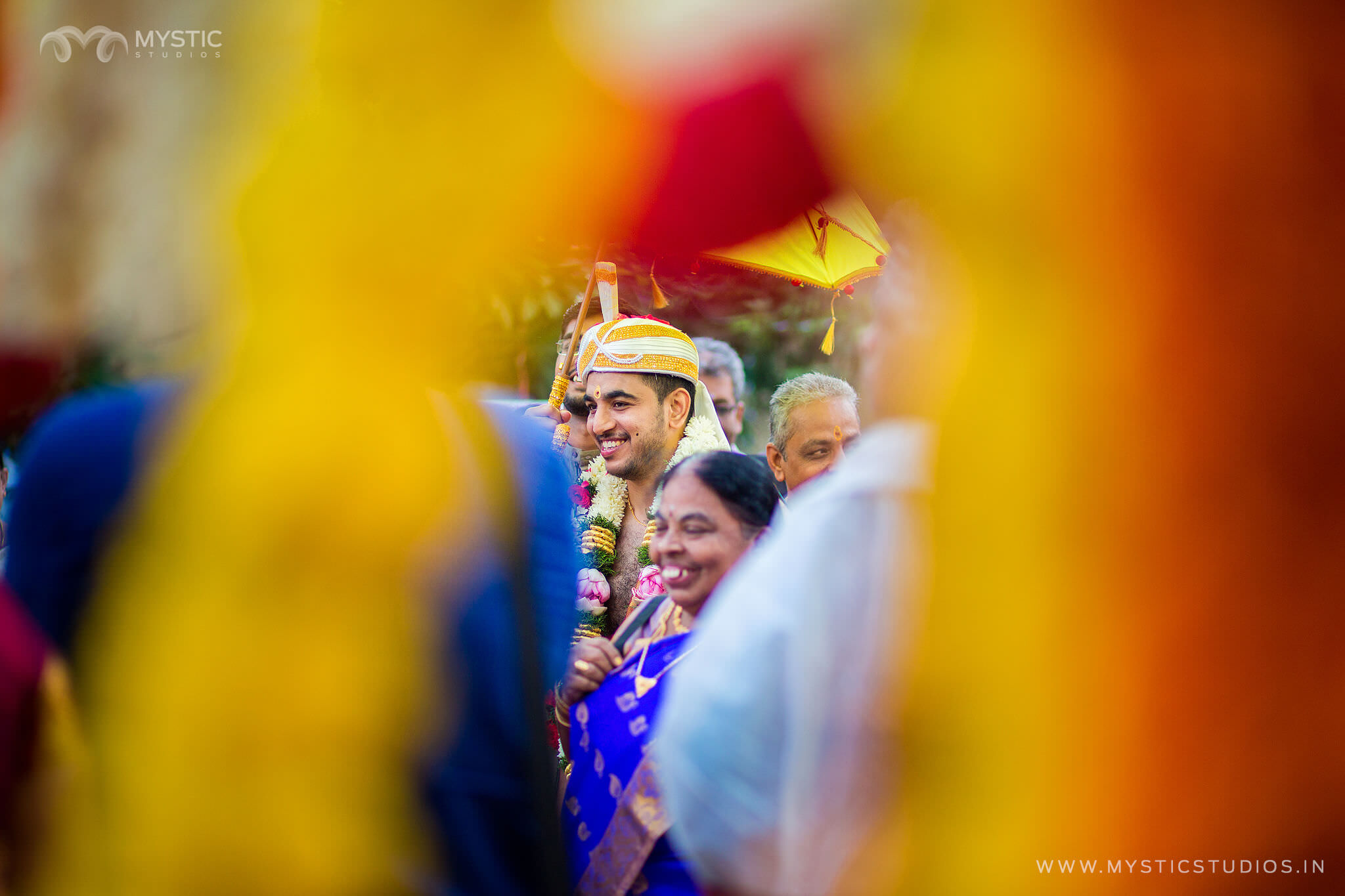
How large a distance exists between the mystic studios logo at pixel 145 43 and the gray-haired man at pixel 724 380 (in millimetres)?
3561

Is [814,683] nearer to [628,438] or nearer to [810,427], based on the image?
[628,438]

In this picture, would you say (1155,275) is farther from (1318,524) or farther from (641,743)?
(641,743)

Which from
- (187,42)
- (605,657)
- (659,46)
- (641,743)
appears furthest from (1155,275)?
(605,657)

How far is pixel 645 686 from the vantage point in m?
2.32

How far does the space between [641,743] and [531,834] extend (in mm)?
→ 887

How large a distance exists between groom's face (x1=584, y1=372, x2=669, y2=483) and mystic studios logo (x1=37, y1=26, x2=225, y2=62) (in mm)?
2396

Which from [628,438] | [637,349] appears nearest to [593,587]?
[628,438]

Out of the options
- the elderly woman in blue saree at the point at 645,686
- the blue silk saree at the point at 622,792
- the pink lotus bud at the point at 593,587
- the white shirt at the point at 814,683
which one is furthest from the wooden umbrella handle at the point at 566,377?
the white shirt at the point at 814,683

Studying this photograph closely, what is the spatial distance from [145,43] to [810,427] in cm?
296

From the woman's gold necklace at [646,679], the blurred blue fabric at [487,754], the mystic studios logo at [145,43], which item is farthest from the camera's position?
the woman's gold necklace at [646,679]

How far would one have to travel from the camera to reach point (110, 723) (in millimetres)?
1287

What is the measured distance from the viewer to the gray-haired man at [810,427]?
3.87 m

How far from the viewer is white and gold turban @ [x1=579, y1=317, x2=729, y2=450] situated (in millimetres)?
3654

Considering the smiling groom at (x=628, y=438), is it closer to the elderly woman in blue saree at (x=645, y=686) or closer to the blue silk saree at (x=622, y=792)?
the elderly woman in blue saree at (x=645, y=686)
